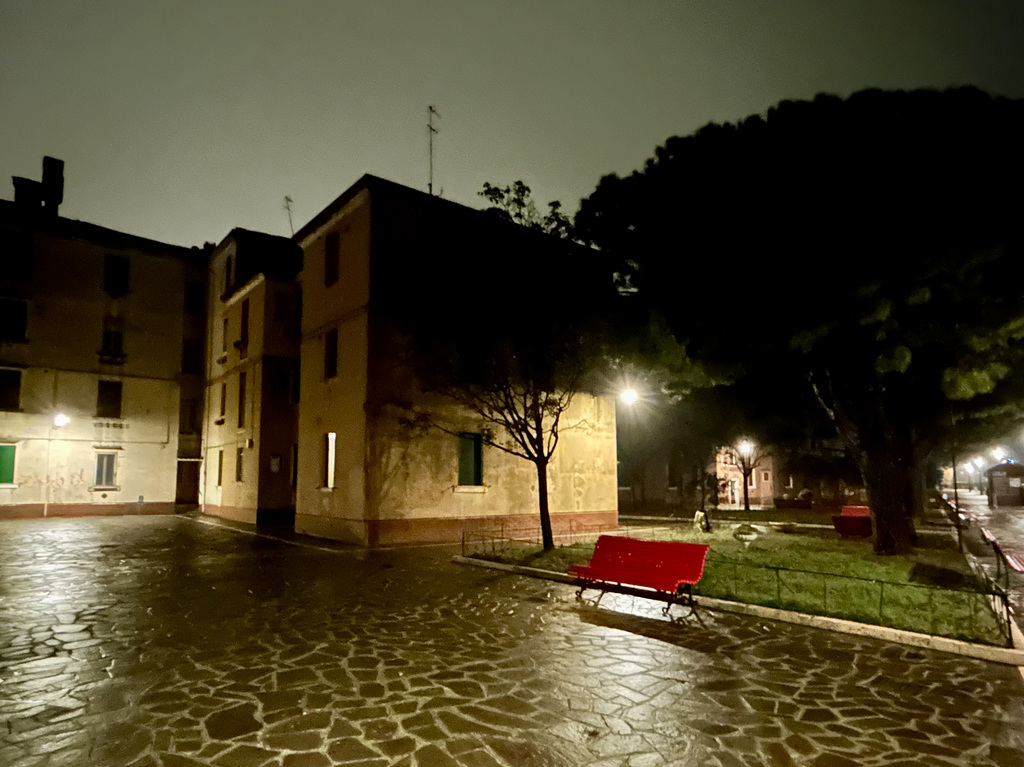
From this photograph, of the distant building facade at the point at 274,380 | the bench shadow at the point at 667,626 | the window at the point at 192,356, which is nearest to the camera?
the bench shadow at the point at 667,626

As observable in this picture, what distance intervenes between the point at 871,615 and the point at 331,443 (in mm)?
15833

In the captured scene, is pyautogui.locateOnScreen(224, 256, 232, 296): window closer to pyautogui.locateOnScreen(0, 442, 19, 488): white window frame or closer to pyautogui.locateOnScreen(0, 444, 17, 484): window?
pyautogui.locateOnScreen(0, 442, 19, 488): white window frame

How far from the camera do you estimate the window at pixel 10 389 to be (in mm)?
29516

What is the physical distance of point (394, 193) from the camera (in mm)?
19969

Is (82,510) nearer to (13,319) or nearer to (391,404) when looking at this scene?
(13,319)

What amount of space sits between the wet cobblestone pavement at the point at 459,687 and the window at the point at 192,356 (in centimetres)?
2580

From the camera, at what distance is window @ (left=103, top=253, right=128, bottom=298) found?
32.7 metres

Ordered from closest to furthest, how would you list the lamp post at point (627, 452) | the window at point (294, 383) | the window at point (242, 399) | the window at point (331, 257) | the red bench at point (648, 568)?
the red bench at point (648, 568)
the window at point (331, 257)
the window at point (294, 383)
the window at point (242, 399)
the lamp post at point (627, 452)

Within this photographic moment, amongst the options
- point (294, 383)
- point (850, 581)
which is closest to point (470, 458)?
point (294, 383)

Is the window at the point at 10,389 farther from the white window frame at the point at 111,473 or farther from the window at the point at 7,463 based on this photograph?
the white window frame at the point at 111,473

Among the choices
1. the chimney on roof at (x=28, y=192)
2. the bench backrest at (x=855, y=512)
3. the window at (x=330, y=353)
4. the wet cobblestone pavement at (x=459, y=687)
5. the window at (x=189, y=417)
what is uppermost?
the chimney on roof at (x=28, y=192)

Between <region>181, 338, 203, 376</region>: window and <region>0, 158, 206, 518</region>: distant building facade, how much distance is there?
54 mm

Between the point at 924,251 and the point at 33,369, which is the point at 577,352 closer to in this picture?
the point at 924,251

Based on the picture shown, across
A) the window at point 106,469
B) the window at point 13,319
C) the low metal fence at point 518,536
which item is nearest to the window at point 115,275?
the window at point 13,319
